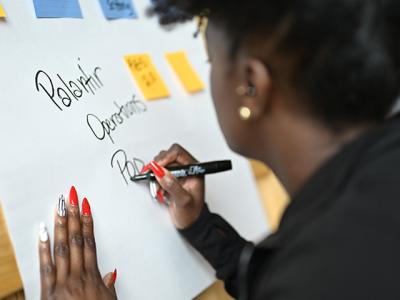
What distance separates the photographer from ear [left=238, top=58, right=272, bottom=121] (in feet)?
1.52

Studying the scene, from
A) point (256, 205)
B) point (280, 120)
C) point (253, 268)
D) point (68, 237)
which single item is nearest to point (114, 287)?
point (68, 237)

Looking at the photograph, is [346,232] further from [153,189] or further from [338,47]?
A: [153,189]

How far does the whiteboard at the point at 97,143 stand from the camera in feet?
1.73

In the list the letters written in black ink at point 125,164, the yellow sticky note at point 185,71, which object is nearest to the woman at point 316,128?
the letters written in black ink at point 125,164

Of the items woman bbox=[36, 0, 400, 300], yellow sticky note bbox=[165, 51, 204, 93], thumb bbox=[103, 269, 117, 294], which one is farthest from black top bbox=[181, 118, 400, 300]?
yellow sticky note bbox=[165, 51, 204, 93]

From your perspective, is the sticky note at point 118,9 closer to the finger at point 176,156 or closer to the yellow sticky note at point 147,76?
the yellow sticky note at point 147,76

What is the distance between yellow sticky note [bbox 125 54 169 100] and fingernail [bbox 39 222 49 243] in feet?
0.95

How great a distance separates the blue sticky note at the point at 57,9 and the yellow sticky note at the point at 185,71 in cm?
20

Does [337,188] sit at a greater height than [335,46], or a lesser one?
lesser

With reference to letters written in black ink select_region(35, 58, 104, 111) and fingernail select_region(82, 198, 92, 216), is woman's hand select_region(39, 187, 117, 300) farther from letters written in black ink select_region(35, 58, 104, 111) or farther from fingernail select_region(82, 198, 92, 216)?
letters written in black ink select_region(35, 58, 104, 111)

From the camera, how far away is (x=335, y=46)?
0.42 metres

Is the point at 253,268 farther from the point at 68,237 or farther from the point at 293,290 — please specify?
the point at 68,237

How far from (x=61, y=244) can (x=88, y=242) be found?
0.12 ft

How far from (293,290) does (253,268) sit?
113mm
